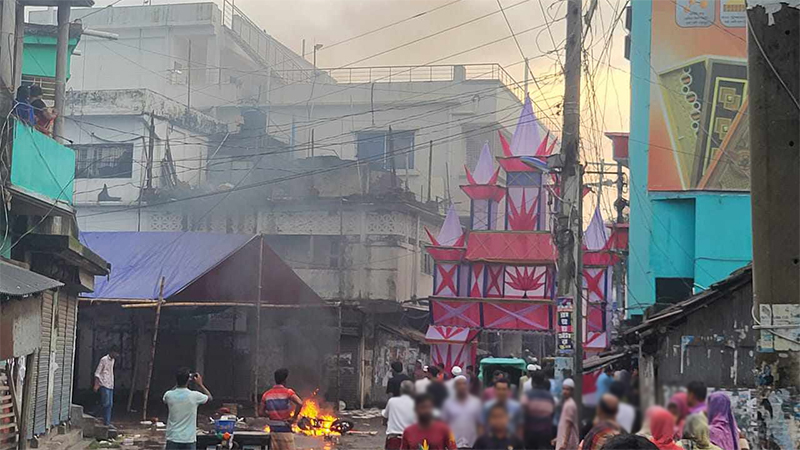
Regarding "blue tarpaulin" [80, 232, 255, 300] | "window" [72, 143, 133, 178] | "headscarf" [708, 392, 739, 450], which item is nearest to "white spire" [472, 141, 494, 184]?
"blue tarpaulin" [80, 232, 255, 300]

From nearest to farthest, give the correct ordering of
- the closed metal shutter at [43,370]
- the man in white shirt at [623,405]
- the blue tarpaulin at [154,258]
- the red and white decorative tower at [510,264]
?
the man in white shirt at [623,405], the closed metal shutter at [43,370], the blue tarpaulin at [154,258], the red and white decorative tower at [510,264]

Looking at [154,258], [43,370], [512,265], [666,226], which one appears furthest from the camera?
[512,265]

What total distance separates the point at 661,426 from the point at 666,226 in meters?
17.4

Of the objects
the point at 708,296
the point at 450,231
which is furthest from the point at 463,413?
the point at 450,231

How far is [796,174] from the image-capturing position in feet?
20.1

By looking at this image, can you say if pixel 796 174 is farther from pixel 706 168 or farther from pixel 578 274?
pixel 706 168

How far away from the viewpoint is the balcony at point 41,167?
14133 millimetres

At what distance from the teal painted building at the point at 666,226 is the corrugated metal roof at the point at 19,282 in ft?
45.8

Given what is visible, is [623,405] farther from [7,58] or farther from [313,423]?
[313,423]

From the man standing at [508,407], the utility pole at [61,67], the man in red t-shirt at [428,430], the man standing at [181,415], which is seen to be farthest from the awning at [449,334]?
the man standing at [508,407]

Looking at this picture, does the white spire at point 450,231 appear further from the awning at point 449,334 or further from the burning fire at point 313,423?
the burning fire at point 313,423

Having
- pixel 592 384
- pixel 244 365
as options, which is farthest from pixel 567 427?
pixel 244 365

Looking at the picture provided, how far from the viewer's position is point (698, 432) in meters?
5.50

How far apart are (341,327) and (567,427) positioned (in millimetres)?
22798
